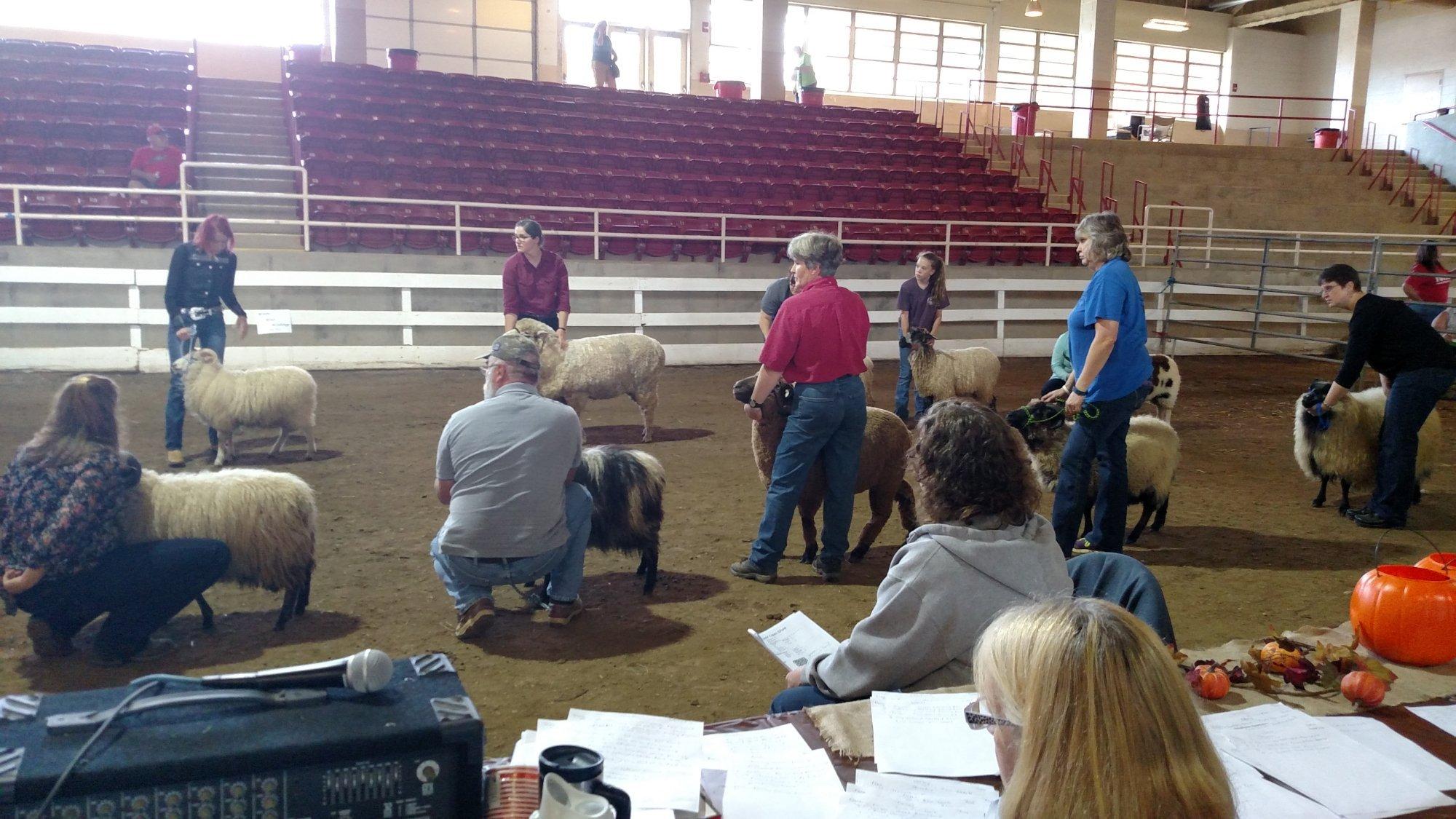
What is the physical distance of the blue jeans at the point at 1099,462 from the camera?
5066mm

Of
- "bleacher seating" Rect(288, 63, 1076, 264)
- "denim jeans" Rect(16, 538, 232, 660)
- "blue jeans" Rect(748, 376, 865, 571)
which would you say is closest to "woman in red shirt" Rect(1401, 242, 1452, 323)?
"bleacher seating" Rect(288, 63, 1076, 264)

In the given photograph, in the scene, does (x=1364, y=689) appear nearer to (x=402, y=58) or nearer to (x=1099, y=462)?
(x=1099, y=462)

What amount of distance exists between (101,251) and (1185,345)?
14562 mm

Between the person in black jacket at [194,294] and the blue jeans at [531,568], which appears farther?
the person in black jacket at [194,294]

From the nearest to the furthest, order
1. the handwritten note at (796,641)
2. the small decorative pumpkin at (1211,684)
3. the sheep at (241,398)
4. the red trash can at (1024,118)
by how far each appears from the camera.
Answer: the small decorative pumpkin at (1211,684) → the handwritten note at (796,641) → the sheep at (241,398) → the red trash can at (1024,118)

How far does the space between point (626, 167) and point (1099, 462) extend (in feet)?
40.6

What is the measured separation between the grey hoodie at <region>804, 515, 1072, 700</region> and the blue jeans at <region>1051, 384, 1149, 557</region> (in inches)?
105

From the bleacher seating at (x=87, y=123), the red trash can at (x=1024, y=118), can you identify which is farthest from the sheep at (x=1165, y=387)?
the red trash can at (x=1024, y=118)

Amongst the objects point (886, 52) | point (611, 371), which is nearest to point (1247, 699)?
point (611, 371)

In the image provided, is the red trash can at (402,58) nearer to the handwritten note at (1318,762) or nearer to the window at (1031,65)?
the window at (1031,65)

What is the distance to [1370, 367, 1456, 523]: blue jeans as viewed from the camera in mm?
6082

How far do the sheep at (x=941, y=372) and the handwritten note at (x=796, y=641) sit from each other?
6175 mm

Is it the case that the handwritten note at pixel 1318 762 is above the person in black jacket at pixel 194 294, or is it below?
below

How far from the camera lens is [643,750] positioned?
2.00 meters
